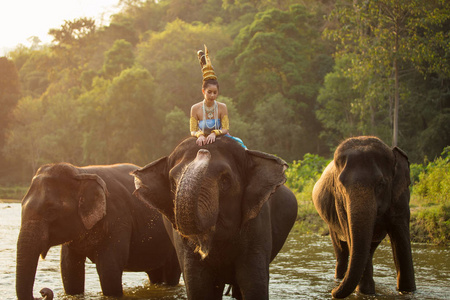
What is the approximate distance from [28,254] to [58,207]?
668mm

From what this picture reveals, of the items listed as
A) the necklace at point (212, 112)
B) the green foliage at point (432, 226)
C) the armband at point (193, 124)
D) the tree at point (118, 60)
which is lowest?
the green foliage at point (432, 226)

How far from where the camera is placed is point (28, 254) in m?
6.68

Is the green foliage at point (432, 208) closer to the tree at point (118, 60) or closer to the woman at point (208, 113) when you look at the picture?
the woman at point (208, 113)

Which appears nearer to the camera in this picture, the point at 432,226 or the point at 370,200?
the point at 370,200

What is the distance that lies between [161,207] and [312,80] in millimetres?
49524

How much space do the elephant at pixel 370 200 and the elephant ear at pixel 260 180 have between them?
1964 mm

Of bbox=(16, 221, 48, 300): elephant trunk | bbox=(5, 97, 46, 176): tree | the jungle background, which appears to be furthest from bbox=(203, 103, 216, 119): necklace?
bbox=(5, 97, 46, 176): tree

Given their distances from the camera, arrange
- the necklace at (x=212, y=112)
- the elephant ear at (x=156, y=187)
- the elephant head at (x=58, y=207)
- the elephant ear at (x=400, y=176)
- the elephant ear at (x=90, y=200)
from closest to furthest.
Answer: the elephant ear at (x=156, y=187) < the necklace at (x=212, y=112) < the elephant head at (x=58, y=207) < the elephant ear at (x=90, y=200) < the elephant ear at (x=400, y=176)

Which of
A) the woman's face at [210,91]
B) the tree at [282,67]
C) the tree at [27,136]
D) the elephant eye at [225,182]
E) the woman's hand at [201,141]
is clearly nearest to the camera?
the elephant eye at [225,182]

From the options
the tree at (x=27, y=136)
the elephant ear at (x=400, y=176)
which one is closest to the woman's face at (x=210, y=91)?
the elephant ear at (x=400, y=176)

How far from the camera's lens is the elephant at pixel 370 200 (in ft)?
23.5

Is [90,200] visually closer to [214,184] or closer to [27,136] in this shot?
[214,184]

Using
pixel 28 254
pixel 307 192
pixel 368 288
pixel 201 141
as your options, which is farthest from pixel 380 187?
pixel 307 192

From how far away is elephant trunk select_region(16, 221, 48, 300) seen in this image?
6.50 m
